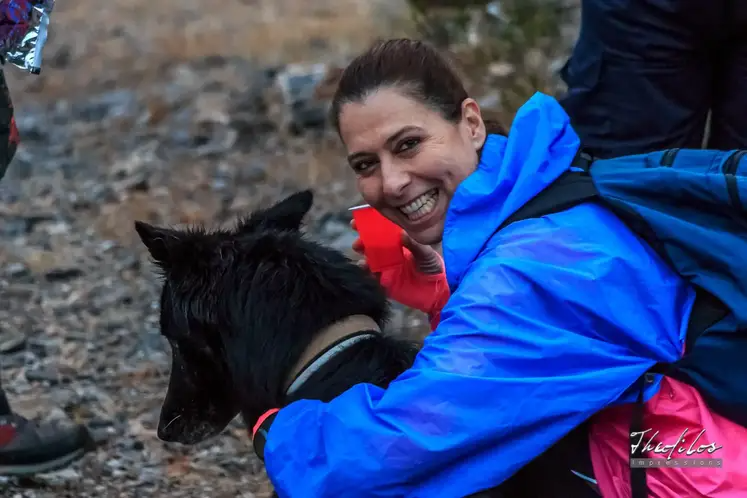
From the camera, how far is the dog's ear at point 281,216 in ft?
8.75

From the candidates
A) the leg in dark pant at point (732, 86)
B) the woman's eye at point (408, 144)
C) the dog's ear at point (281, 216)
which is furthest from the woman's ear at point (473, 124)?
the leg in dark pant at point (732, 86)

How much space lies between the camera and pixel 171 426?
9.15ft

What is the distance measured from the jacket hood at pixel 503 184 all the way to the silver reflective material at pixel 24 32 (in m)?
1.66

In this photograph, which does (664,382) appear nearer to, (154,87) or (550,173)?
(550,173)

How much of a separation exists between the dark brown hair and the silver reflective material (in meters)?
1.15

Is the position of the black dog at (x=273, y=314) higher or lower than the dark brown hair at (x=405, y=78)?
lower

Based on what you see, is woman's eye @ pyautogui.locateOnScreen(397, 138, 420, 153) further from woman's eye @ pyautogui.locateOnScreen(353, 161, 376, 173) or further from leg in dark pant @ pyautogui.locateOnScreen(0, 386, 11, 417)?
leg in dark pant @ pyautogui.locateOnScreen(0, 386, 11, 417)

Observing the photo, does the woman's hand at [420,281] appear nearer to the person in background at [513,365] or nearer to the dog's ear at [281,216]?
the dog's ear at [281,216]

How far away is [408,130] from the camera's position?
8.13 feet

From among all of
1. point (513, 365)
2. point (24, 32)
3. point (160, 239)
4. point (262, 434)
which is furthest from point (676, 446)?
point (24, 32)

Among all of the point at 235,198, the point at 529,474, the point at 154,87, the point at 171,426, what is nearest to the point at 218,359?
the point at 171,426

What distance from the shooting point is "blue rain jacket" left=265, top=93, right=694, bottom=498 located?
2.04m

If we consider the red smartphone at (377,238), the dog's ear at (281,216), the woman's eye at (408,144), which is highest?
the woman's eye at (408,144)

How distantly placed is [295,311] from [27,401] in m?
2.18
